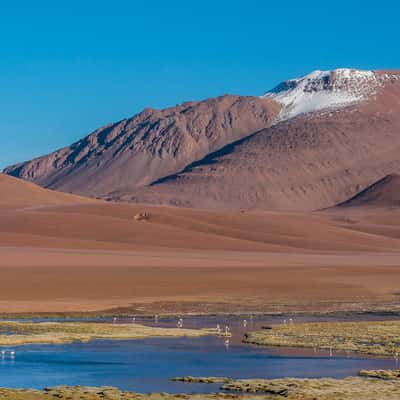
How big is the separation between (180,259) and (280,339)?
49634mm

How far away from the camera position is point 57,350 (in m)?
41.2

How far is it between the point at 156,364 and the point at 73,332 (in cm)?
1027

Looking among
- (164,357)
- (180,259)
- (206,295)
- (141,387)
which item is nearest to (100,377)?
(141,387)

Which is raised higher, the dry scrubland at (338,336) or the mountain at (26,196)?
the mountain at (26,196)

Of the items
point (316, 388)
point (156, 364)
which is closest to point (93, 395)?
point (316, 388)

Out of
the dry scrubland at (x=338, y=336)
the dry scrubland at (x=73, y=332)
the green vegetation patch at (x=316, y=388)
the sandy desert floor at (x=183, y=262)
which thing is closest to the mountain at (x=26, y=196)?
the sandy desert floor at (x=183, y=262)

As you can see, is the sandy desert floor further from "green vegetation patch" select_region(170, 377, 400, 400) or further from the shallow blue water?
"green vegetation patch" select_region(170, 377, 400, 400)

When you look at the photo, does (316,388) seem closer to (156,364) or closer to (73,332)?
(156,364)

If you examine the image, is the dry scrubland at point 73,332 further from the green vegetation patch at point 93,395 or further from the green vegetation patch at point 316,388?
the green vegetation patch at point 93,395

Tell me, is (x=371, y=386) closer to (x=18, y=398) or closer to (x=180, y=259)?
(x=18, y=398)

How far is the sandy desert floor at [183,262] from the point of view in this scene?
215 feet

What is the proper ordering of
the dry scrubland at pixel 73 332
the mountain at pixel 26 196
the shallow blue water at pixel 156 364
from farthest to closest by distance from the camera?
the mountain at pixel 26 196
the dry scrubland at pixel 73 332
the shallow blue water at pixel 156 364

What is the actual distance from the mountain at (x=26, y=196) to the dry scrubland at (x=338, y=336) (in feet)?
384

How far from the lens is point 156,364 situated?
37.6 m
